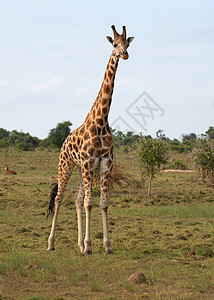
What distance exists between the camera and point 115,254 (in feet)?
27.3

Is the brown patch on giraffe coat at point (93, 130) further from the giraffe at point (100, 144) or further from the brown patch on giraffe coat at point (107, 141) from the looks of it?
the brown patch on giraffe coat at point (107, 141)

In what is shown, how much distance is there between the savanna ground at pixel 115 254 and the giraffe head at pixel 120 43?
4124 mm

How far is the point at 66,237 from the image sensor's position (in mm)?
10266

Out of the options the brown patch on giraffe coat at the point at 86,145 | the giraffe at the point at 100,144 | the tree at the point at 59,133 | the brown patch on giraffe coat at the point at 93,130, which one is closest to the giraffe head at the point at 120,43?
the giraffe at the point at 100,144

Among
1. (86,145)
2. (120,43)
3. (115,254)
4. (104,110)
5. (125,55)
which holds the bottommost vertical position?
(115,254)

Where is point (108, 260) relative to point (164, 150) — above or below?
below

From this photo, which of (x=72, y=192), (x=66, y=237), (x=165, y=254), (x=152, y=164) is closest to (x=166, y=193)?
(x=152, y=164)

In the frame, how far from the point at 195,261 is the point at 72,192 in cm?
1295

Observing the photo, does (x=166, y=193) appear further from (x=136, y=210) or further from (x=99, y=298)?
(x=99, y=298)

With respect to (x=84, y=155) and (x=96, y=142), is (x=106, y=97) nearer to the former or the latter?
(x=96, y=142)

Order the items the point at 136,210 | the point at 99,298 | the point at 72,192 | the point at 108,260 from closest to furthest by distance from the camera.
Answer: the point at 99,298, the point at 108,260, the point at 136,210, the point at 72,192

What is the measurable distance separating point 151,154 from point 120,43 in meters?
12.8

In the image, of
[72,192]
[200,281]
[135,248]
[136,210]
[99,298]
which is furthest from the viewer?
[72,192]

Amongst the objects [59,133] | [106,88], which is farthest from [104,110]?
[59,133]
